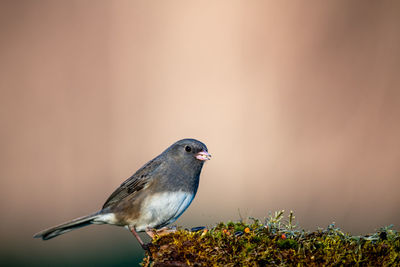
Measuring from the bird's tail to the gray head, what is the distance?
0.89 m

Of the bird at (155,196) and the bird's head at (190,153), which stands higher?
the bird's head at (190,153)

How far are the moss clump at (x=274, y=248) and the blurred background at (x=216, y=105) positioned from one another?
12.9 feet

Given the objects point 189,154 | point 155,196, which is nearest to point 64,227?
point 155,196

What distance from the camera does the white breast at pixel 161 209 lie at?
3.03 meters

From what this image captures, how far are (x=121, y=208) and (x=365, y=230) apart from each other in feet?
11.5

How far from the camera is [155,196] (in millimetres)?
3145

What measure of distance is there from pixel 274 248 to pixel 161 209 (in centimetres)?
151

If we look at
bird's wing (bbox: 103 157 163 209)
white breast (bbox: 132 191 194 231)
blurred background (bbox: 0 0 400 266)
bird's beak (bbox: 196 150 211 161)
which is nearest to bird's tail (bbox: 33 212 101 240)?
bird's wing (bbox: 103 157 163 209)

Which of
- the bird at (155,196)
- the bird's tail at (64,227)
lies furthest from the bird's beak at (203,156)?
the bird's tail at (64,227)

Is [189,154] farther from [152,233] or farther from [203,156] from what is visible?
[152,233]

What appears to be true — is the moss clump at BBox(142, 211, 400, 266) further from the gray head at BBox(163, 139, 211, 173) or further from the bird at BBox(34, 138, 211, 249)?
the gray head at BBox(163, 139, 211, 173)

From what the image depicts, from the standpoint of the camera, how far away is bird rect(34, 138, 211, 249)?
10.1 ft

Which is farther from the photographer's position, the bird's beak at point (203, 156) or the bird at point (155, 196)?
the bird's beak at point (203, 156)

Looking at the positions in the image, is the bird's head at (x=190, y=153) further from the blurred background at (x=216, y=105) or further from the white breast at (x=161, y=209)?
the blurred background at (x=216, y=105)
